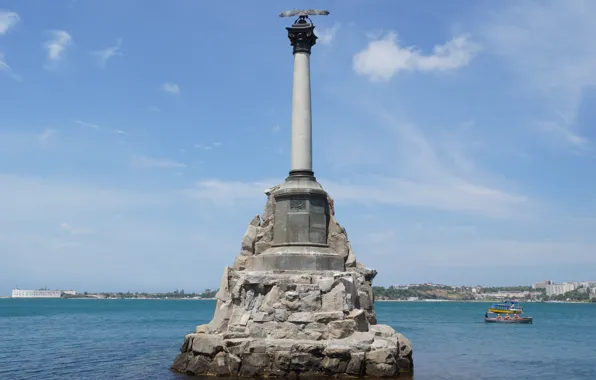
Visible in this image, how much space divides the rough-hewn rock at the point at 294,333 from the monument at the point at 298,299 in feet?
0.09

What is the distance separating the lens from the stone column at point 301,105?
19234 millimetres

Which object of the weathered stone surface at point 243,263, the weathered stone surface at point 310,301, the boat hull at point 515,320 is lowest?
the boat hull at point 515,320

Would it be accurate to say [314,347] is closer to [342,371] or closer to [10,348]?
[342,371]

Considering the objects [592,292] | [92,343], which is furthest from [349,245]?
[592,292]

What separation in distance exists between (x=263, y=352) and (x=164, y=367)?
4.66m

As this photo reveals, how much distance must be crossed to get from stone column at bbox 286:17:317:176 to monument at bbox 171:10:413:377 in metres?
0.03

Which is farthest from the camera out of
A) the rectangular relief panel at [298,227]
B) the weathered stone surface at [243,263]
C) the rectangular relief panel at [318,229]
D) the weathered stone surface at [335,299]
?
the weathered stone surface at [243,263]

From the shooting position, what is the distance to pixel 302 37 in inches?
769

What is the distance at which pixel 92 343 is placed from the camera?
97.5 ft

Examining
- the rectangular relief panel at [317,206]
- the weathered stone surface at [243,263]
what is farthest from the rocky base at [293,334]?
the rectangular relief panel at [317,206]

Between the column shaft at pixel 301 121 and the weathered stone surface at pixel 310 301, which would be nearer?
the weathered stone surface at pixel 310 301

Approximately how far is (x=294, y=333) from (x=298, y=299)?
96cm

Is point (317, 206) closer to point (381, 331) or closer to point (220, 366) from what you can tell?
point (381, 331)

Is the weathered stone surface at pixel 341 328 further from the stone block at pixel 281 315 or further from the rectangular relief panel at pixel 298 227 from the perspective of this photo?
the rectangular relief panel at pixel 298 227
